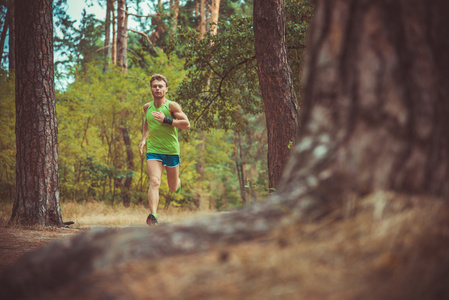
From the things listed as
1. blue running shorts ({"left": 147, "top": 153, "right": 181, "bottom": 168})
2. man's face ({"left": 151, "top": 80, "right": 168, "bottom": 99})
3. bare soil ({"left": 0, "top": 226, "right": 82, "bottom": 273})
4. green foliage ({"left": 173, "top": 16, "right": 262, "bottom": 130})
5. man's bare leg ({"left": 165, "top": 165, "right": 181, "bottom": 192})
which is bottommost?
bare soil ({"left": 0, "top": 226, "right": 82, "bottom": 273})

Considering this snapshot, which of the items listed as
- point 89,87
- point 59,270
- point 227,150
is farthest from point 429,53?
point 227,150

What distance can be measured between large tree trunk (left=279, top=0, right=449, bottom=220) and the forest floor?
9 cm

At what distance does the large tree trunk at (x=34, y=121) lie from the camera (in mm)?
5746

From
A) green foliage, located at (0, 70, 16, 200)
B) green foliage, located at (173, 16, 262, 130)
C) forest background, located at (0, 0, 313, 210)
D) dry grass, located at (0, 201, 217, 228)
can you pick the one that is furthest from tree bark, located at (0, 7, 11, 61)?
green foliage, located at (173, 16, 262, 130)

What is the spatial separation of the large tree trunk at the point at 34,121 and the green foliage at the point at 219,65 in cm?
548

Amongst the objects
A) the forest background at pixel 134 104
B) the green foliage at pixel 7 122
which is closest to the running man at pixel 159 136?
the forest background at pixel 134 104

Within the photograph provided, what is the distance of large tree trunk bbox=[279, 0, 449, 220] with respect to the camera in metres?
1.28

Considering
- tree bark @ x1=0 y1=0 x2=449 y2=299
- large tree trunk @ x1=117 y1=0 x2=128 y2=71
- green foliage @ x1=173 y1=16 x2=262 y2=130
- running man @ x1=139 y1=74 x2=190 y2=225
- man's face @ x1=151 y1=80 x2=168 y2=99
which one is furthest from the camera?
large tree trunk @ x1=117 y1=0 x2=128 y2=71

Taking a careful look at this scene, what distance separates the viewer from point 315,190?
52.1 inches

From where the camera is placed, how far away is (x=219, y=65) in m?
10.9

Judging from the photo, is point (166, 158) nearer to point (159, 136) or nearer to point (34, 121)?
point (159, 136)

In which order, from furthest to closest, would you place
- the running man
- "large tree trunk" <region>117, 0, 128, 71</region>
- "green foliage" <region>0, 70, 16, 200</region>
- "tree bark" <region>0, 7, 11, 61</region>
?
"tree bark" <region>0, 7, 11, 61</region> → "large tree trunk" <region>117, 0, 128, 71</region> → "green foliage" <region>0, 70, 16, 200</region> → the running man

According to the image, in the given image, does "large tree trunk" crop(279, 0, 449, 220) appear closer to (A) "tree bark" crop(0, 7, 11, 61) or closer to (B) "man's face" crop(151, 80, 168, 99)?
(B) "man's face" crop(151, 80, 168, 99)

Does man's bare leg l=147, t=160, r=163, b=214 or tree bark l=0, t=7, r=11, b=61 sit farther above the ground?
tree bark l=0, t=7, r=11, b=61
